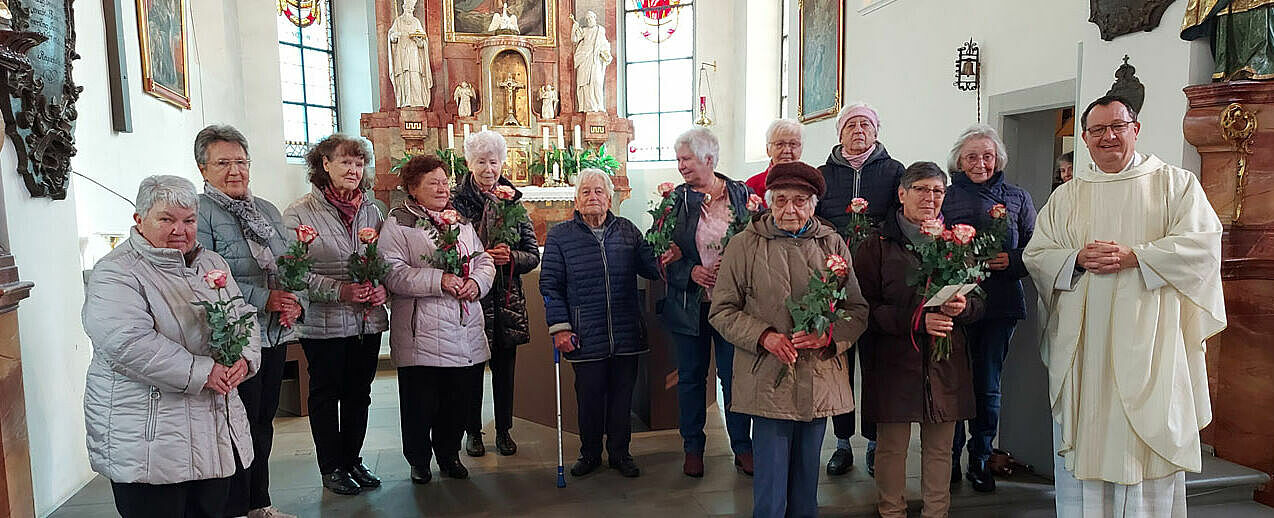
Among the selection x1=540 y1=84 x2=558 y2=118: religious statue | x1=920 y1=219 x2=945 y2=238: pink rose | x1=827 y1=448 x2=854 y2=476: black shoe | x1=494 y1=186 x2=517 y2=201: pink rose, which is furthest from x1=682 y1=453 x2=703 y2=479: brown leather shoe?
x1=540 y1=84 x2=558 y2=118: religious statue

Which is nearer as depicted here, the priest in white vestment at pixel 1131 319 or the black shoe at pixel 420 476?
the priest in white vestment at pixel 1131 319

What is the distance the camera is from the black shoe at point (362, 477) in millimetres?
3600

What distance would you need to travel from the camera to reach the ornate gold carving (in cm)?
364

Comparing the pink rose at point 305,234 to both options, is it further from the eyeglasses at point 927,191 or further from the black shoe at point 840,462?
the black shoe at point 840,462

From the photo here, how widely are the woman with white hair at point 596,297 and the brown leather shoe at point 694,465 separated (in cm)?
28

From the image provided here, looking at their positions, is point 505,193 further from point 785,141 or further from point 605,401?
point 785,141

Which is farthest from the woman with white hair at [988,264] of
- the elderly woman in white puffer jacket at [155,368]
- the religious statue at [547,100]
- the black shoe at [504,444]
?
the religious statue at [547,100]

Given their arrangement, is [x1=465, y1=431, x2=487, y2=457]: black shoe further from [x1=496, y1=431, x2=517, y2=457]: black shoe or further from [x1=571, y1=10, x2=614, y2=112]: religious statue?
[x1=571, y1=10, x2=614, y2=112]: religious statue

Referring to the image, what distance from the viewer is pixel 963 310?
9.44 ft

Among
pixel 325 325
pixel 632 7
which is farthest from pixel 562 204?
pixel 325 325

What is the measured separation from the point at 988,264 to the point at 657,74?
419 inches

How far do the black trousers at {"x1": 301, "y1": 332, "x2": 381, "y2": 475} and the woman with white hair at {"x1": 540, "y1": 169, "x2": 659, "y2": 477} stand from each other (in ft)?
2.92

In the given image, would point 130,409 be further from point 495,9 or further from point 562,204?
point 495,9

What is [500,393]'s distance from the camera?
4.16 m
